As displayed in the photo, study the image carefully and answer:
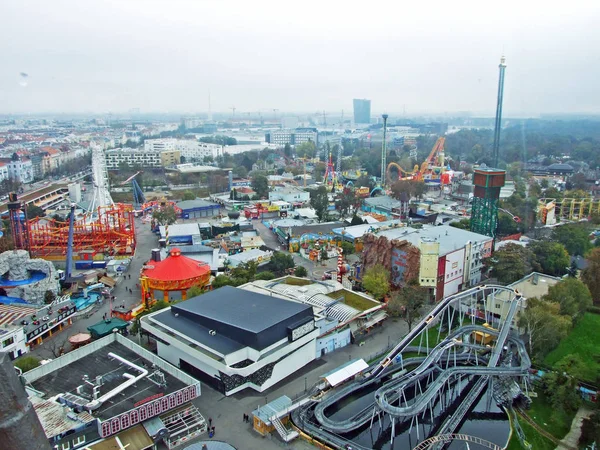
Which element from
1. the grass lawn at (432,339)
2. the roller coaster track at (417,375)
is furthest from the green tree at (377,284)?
the roller coaster track at (417,375)

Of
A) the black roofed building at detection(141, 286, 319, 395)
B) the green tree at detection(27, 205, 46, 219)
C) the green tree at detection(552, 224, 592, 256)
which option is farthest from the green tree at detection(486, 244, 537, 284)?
the green tree at detection(27, 205, 46, 219)

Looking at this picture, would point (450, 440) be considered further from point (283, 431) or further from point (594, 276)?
point (594, 276)

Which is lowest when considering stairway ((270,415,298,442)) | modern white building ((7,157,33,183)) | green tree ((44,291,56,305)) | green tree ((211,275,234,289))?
stairway ((270,415,298,442))

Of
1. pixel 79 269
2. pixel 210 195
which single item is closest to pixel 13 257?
pixel 79 269

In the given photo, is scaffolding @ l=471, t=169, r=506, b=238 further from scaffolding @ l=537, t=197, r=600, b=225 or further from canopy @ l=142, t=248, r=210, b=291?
canopy @ l=142, t=248, r=210, b=291

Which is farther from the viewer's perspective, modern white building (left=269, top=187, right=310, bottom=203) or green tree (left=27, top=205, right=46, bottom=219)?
modern white building (left=269, top=187, right=310, bottom=203)

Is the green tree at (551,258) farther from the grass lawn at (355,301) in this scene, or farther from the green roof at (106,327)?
the green roof at (106,327)
